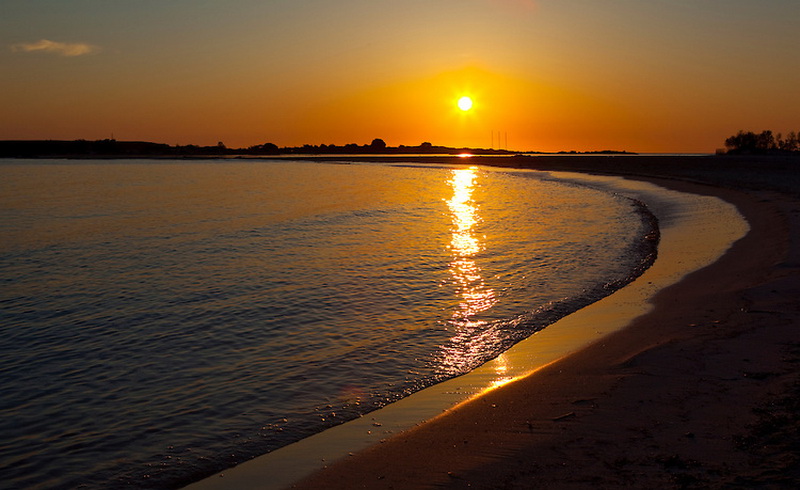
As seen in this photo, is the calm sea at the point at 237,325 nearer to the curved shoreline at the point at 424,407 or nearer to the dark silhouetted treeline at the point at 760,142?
the curved shoreline at the point at 424,407

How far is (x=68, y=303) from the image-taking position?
1420cm

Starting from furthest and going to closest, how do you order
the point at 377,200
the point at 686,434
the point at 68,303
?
the point at 377,200 → the point at 68,303 → the point at 686,434

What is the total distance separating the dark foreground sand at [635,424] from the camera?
5230 mm

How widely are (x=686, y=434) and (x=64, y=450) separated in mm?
6937

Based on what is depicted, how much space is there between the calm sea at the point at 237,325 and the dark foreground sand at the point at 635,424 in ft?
5.27

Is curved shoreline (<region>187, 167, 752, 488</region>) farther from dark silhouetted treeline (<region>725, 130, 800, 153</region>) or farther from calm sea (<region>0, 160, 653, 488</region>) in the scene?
dark silhouetted treeline (<region>725, 130, 800, 153</region>)

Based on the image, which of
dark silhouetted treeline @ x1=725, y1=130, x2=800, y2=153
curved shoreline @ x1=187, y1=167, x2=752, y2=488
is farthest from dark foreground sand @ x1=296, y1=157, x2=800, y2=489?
dark silhouetted treeline @ x1=725, y1=130, x2=800, y2=153

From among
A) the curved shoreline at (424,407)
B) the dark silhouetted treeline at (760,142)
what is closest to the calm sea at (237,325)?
the curved shoreline at (424,407)

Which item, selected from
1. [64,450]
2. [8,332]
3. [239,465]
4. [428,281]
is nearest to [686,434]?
[239,465]

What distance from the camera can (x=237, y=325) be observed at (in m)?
12.0

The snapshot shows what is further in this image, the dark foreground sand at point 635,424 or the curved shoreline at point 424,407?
the curved shoreline at point 424,407

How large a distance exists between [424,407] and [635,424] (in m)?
2.63

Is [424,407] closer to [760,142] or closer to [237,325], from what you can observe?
[237,325]

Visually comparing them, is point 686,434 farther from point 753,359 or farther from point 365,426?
point 365,426
